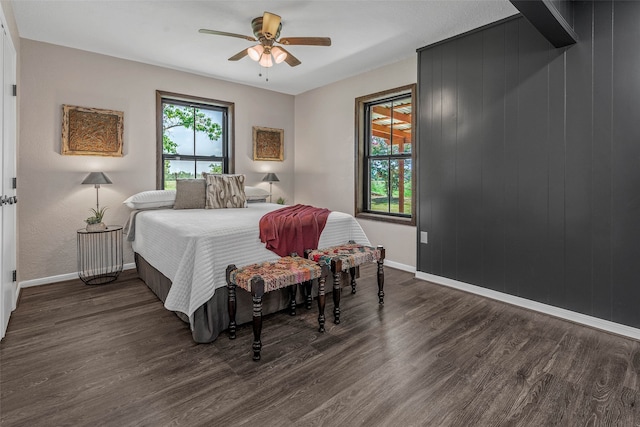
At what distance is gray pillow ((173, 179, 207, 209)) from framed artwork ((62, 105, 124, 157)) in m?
Answer: 0.86

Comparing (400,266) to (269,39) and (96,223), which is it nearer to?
(269,39)

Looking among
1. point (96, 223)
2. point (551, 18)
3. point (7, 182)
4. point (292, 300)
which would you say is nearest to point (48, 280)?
point (96, 223)

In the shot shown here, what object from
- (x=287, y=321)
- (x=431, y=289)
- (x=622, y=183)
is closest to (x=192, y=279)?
(x=287, y=321)

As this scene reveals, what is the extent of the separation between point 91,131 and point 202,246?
100 inches

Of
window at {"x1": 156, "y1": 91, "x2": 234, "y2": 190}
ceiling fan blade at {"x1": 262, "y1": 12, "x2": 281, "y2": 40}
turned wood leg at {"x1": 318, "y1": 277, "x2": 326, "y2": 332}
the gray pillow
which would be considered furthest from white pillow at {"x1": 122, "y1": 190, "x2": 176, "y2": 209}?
turned wood leg at {"x1": 318, "y1": 277, "x2": 326, "y2": 332}

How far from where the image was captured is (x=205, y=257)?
2.31 m

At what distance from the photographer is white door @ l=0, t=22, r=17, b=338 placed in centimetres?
233

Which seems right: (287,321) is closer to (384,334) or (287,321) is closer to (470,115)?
(384,334)

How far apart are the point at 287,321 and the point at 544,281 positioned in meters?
2.17

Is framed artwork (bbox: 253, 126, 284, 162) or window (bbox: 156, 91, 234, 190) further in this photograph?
framed artwork (bbox: 253, 126, 284, 162)

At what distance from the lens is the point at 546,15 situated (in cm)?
227

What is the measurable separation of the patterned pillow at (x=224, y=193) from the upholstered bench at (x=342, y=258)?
1.55 meters

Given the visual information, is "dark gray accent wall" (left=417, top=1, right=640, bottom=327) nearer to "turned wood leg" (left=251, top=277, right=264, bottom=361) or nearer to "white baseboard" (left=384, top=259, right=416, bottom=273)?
"white baseboard" (left=384, top=259, right=416, bottom=273)

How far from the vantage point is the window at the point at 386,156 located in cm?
423
